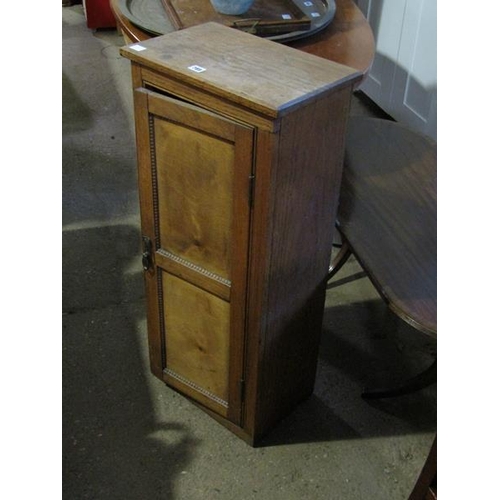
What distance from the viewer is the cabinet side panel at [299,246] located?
1541 millimetres

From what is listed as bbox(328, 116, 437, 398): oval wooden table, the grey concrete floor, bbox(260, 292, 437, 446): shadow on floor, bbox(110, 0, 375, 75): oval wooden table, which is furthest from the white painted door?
bbox(260, 292, 437, 446): shadow on floor

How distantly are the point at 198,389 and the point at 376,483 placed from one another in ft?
1.90

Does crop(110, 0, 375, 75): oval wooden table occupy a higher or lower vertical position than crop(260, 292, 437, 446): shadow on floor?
higher

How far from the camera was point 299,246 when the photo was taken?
172cm

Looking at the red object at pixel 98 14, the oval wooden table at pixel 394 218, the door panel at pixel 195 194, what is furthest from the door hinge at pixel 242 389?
the red object at pixel 98 14

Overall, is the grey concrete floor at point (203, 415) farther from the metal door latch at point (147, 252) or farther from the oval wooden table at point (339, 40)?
the oval wooden table at point (339, 40)

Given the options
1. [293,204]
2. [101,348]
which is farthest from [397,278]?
[101,348]

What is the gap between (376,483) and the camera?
1.95 m

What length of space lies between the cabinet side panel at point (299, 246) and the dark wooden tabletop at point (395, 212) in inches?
6.8

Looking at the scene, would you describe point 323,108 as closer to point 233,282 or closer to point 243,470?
point 233,282

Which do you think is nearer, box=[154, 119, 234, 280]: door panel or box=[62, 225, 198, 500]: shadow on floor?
box=[154, 119, 234, 280]: door panel

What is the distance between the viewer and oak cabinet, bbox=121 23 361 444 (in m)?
1.51

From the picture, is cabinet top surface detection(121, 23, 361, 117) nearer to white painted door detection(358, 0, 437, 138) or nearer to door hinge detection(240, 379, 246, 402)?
door hinge detection(240, 379, 246, 402)

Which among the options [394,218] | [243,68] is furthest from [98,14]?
[243,68]
